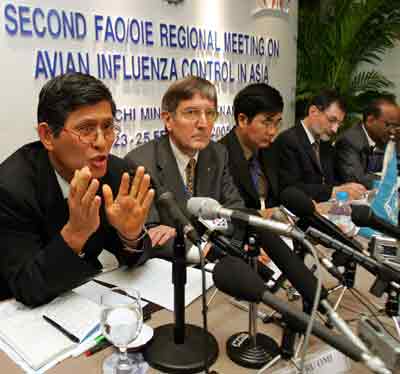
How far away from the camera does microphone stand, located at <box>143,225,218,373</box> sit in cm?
103

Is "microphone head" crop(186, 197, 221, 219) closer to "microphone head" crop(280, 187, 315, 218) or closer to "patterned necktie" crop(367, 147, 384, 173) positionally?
"microphone head" crop(280, 187, 315, 218)

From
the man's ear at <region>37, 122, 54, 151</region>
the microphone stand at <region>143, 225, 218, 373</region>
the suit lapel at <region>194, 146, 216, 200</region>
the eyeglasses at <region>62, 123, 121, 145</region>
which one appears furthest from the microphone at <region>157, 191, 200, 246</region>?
the suit lapel at <region>194, 146, 216, 200</region>

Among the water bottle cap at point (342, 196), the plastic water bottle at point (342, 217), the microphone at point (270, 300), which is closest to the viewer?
the microphone at point (270, 300)

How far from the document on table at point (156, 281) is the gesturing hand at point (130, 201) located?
0.69ft

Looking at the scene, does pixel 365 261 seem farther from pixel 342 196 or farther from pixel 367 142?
pixel 367 142

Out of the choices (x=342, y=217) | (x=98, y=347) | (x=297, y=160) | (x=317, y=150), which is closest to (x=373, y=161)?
(x=317, y=150)

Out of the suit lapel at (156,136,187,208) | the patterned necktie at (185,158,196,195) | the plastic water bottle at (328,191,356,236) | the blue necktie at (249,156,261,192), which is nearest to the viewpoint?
the plastic water bottle at (328,191,356,236)

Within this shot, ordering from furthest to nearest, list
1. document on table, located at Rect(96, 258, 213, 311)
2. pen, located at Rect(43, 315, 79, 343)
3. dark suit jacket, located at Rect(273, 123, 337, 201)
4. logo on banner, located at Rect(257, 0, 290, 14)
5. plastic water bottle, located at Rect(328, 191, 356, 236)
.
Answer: logo on banner, located at Rect(257, 0, 290, 14), dark suit jacket, located at Rect(273, 123, 337, 201), plastic water bottle, located at Rect(328, 191, 356, 236), document on table, located at Rect(96, 258, 213, 311), pen, located at Rect(43, 315, 79, 343)

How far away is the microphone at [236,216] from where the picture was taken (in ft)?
2.44

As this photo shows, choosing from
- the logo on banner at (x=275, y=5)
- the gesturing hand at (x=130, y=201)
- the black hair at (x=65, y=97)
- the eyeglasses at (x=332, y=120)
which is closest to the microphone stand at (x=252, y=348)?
the gesturing hand at (x=130, y=201)

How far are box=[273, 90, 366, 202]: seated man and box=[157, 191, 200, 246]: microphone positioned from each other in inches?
81.0

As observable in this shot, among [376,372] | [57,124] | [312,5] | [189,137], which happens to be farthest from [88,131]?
[312,5]

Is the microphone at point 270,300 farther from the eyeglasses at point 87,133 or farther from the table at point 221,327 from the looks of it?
the eyeglasses at point 87,133

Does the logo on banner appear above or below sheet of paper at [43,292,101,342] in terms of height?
above
